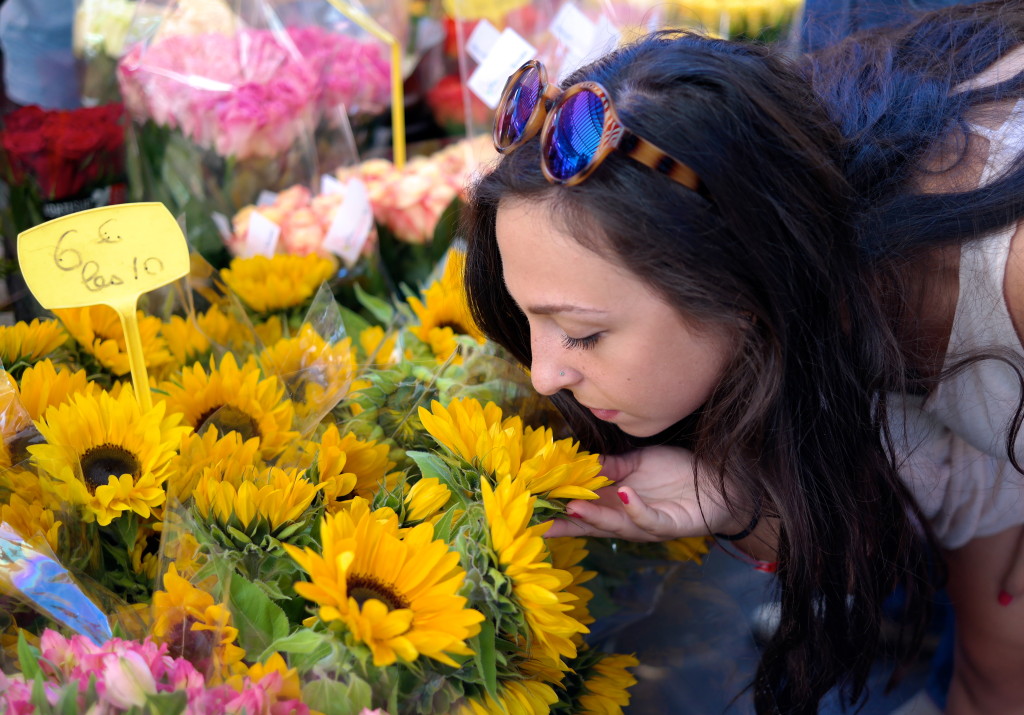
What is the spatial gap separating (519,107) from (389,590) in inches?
18.0

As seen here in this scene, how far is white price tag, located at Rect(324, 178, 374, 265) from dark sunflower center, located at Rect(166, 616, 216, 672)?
0.77 metres

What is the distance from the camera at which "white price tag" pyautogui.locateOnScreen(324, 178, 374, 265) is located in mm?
1339

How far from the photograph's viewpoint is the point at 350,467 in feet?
2.74

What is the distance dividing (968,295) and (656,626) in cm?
49

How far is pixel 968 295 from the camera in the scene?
3.06ft

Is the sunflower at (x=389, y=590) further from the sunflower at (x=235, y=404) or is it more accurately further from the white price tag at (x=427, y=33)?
the white price tag at (x=427, y=33)

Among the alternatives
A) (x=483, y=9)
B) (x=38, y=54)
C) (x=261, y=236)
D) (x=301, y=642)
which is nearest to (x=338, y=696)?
(x=301, y=642)

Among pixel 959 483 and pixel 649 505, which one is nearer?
pixel 649 505

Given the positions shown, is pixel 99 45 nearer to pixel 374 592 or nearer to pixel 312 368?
pixel 312 368

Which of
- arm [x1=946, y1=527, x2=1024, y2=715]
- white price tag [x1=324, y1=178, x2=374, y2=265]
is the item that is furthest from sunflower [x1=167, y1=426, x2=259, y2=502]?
arm [x1=946, y1=527, x2=1024, y2=715]

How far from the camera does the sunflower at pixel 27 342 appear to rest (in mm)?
903

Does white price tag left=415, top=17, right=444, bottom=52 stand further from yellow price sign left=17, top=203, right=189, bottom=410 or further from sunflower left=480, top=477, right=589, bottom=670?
sunflower left=480, top=477, right=589, bottom=670

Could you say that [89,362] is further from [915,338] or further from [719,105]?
[915,338]

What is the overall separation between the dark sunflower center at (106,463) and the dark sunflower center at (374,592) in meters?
0.26
